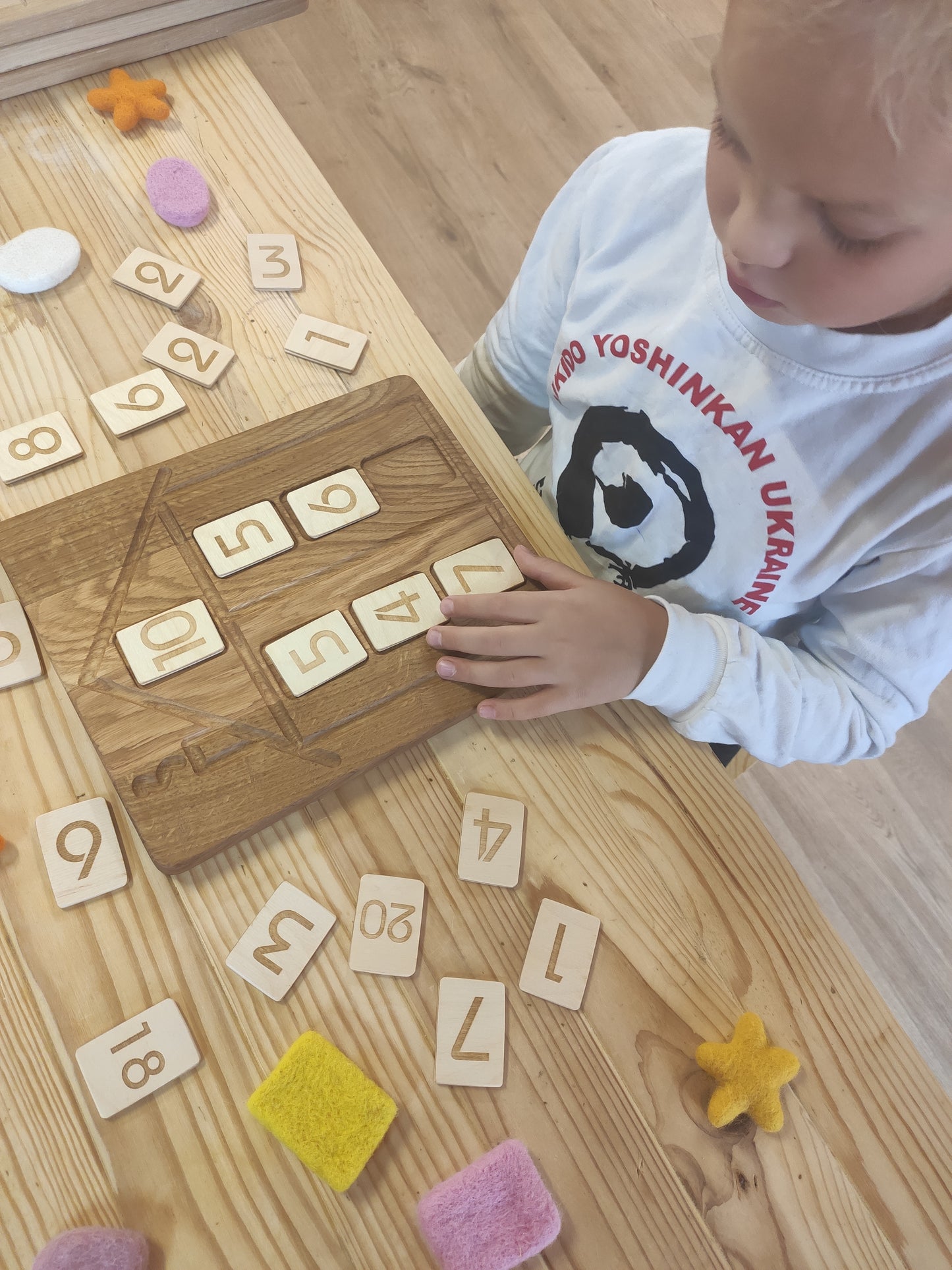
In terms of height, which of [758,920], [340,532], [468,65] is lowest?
[758,920]

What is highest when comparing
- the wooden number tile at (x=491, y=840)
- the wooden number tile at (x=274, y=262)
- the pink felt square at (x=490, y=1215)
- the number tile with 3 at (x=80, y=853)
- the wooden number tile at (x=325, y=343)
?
the wooden number tile at (x=274, y=262)

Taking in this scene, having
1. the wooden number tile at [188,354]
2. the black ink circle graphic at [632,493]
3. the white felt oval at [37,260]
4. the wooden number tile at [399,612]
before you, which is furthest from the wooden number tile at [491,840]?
the white felt oval at [37,260]

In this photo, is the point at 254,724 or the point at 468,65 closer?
the point at 254,724

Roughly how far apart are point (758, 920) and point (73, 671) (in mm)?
464

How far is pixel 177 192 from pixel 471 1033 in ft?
2.23

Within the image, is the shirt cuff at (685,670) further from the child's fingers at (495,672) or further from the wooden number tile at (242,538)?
the wooden number tile at (242,538)

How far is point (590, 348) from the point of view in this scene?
28.5 inches

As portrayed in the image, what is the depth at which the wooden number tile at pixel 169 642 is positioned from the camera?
0.54 meters

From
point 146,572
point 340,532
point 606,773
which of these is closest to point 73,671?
point 146,572

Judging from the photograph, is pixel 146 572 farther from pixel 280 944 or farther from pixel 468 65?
pixel 468 65

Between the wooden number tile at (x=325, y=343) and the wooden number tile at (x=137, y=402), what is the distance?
0.10 m

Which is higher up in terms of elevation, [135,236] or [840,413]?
[135,236]

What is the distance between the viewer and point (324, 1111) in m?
0.48

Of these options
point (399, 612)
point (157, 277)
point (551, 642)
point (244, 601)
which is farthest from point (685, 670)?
point (157, 277)
